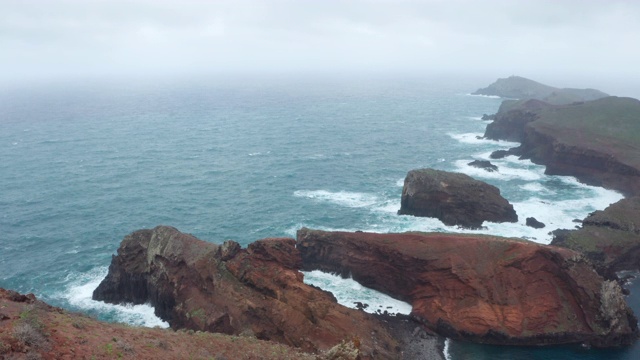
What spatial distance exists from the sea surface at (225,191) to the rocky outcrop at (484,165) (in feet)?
6.45

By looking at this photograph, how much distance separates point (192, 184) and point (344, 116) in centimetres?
10019

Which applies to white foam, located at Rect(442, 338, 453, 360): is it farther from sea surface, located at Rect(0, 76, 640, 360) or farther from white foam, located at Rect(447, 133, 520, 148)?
white foam, located at Rect(447, 133, 520, 148)

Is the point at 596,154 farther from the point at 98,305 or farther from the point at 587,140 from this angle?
the point at 98,305

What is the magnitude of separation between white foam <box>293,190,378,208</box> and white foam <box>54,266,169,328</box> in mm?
40124

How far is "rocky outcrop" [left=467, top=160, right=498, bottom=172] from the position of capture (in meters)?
103

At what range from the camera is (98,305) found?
5459cm

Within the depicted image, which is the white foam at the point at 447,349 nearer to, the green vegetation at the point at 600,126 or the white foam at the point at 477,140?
the green vegetation at the point at 600,126

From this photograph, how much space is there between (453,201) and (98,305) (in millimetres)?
54889

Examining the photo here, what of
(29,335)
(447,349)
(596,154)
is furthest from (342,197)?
(29,335)

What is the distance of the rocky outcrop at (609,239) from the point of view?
61281 mm

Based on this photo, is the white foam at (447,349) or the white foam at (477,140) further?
the white foam at (477,140)

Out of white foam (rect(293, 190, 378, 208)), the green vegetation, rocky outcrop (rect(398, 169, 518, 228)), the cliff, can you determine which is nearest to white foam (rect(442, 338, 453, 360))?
the cliff

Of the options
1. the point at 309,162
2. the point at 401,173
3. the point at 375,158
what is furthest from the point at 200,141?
the point at 401,173

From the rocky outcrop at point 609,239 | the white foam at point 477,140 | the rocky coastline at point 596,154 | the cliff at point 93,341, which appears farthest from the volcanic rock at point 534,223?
the white foam at point 477,140
